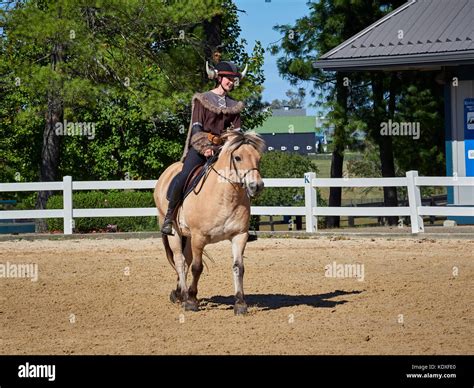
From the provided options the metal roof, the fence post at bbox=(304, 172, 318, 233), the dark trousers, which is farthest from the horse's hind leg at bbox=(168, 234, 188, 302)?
the metal roof

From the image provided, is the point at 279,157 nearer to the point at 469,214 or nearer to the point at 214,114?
the point at 469,214

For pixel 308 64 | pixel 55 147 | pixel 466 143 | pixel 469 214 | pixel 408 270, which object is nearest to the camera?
pixel 408 270

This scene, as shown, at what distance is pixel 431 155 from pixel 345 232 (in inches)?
412

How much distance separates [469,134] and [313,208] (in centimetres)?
447

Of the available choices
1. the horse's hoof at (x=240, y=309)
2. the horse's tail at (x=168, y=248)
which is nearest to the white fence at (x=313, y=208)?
the horse's tail at (x=168, y=248)

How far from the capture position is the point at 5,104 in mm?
34469

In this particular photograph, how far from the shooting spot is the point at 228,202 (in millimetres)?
11531

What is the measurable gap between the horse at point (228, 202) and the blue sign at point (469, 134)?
13.1 meters

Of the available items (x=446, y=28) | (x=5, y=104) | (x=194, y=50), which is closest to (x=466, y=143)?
(x=446, y=28)

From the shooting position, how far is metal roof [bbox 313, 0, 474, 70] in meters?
23.5

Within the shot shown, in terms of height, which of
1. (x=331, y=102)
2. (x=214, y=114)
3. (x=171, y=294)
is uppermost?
(x=331, y=102)

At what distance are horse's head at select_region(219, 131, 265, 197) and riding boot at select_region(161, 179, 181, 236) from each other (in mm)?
1013

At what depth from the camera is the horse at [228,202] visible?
11141 millimetres

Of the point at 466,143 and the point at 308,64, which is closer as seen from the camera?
the point at 466,143
